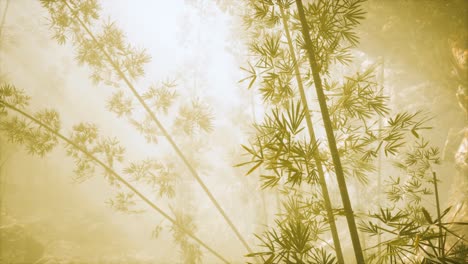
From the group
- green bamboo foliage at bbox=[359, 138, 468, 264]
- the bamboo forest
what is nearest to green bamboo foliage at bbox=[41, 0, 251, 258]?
the bamboo forest

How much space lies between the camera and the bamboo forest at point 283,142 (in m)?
1.67

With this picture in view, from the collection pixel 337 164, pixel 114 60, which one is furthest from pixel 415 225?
pixel 114 60

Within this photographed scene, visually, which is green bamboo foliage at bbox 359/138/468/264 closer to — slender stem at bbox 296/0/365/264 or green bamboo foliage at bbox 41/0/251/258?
slender stem at bbox 296/0/365/264

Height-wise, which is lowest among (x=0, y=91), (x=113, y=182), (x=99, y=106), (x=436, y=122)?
(x=113, y=182)

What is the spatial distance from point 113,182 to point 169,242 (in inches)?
923

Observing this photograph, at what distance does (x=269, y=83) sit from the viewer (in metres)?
1.89

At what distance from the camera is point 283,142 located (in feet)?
4.70

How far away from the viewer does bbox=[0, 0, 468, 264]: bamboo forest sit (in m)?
1.67

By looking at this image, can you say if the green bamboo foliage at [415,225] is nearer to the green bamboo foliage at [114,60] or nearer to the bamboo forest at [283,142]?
the bamboo forest at [283,142]

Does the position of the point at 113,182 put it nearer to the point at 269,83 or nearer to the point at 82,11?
the point at 82,11

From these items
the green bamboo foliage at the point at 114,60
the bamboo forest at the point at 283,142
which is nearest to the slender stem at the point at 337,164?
the bamboo forest at the point at 283,142

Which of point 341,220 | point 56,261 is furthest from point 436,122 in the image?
point 56,261

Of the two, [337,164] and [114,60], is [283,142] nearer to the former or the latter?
[337,164]

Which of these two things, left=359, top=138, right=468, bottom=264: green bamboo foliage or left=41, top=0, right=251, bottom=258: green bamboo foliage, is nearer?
left=359, top=138, right=468, bottom=264: green bamboo foliage
